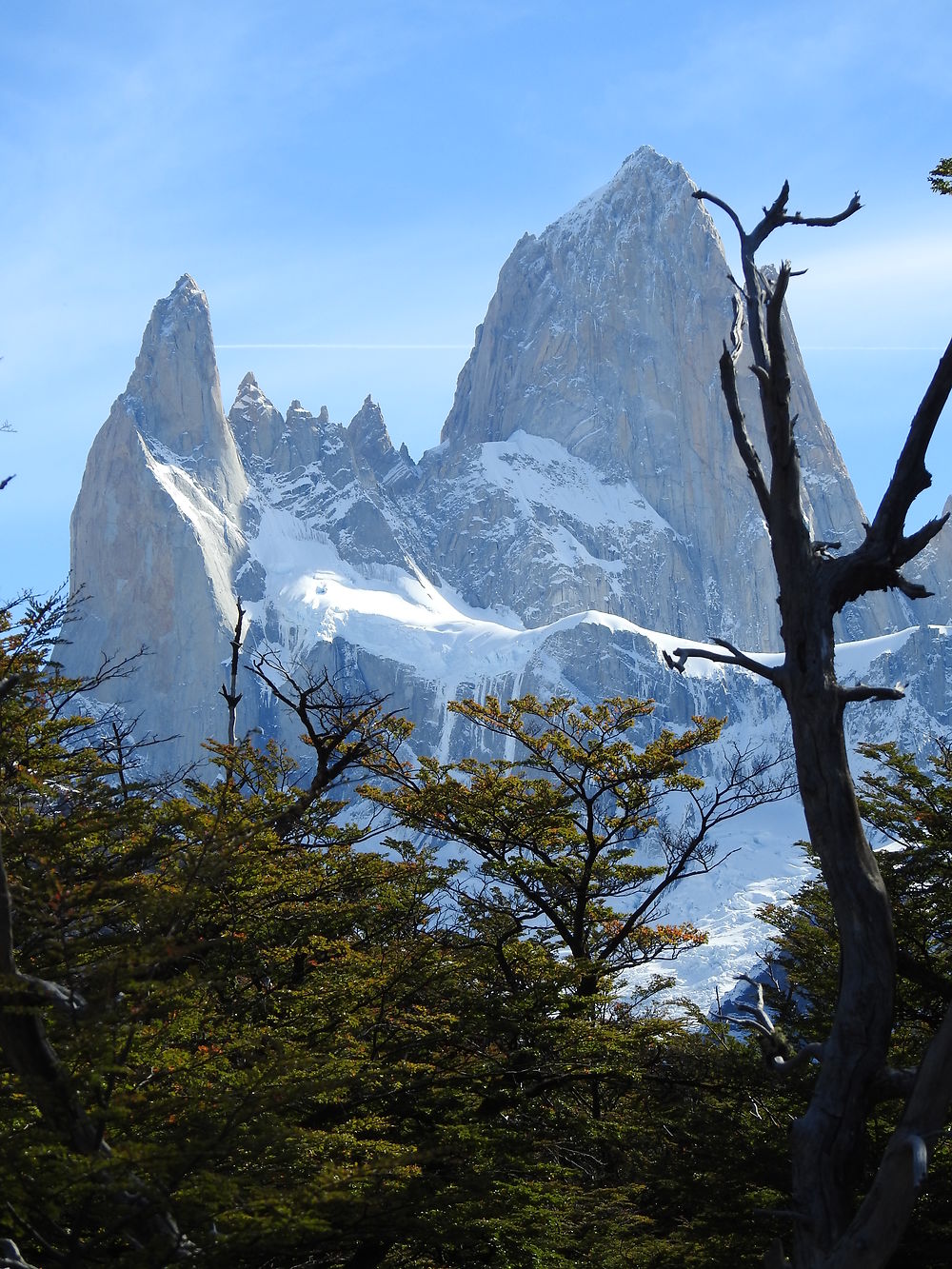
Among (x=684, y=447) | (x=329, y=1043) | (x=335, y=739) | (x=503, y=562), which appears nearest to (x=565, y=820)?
(x=335, y=739)

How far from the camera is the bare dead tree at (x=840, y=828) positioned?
6.00 m

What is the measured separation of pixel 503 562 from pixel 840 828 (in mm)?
192620

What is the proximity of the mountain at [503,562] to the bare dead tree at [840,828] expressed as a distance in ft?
417

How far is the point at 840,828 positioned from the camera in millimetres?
7043

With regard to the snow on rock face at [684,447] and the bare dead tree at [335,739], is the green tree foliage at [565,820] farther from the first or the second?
the snow on rock face at [684,447]

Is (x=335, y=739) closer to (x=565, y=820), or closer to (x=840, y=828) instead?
(x=565, y=820)

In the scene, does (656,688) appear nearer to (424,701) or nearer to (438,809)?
(424,701)

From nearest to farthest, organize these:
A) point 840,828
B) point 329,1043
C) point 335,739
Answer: point 840,828
point 329,1043
point 335,739

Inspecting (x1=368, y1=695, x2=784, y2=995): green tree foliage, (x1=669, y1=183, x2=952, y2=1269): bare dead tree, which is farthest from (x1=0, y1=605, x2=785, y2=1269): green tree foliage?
(x1=669, y1=183, x2=952, y2=1269): bare dead tree

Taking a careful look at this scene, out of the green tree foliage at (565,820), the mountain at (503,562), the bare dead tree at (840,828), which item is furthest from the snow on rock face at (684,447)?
the bare dead tree at (840,828)

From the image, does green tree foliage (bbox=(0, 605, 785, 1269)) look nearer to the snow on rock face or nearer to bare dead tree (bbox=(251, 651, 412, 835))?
bare dead tree (bbox=(251, 651, 412, 835))

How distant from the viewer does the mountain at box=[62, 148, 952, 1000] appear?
15388cm

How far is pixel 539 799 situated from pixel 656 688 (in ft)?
483

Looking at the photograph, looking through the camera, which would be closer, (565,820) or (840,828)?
(840,828)
